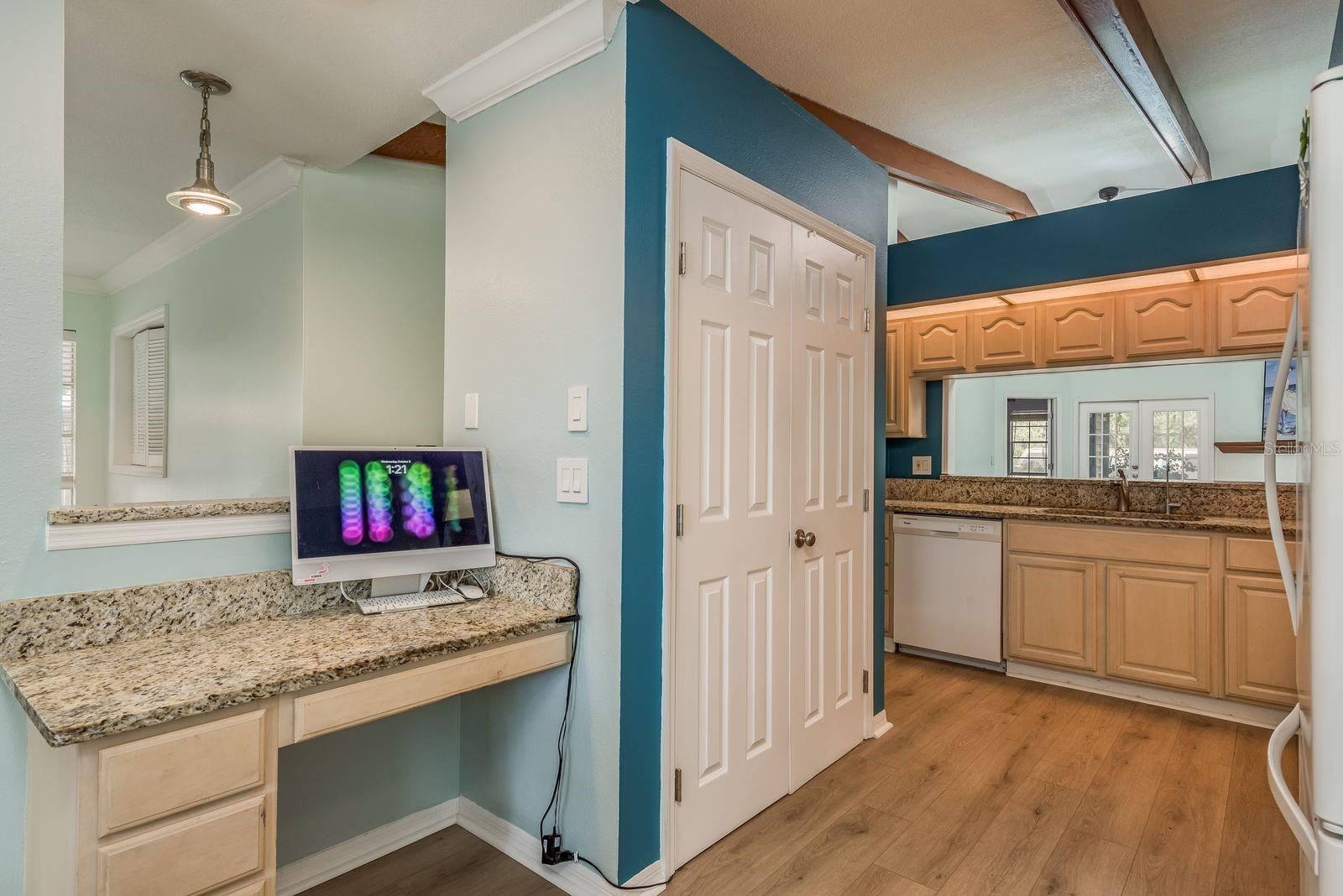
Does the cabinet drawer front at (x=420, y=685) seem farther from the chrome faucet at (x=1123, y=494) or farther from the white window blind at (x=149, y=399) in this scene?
the white window blind at (x=149, y=399)

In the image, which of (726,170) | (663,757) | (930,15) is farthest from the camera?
(930,15)

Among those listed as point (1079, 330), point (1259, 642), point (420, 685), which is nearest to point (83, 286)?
point (420, 685)

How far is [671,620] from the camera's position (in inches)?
79.3

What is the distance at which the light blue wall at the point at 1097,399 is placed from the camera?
3.78 meters

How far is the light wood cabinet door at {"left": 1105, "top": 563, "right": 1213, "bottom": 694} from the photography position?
3.26m

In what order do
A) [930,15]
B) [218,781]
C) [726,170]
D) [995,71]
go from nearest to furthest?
[218,781]
[726,170]
[930,15]
[995,71]

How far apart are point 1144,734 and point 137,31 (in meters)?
4.46

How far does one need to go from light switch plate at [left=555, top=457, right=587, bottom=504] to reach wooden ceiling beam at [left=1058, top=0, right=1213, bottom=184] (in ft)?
6.69

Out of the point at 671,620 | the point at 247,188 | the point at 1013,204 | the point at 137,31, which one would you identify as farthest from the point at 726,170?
the point at 1013,204

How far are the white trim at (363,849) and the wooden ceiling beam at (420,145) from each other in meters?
2.41

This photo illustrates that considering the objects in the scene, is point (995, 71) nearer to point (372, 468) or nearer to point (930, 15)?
point (930, 15)

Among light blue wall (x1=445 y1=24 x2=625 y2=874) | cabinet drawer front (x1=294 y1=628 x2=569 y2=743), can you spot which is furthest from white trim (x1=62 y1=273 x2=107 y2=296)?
cabinet drawer front (x1=294 y1=628 x2=569 y2=743)

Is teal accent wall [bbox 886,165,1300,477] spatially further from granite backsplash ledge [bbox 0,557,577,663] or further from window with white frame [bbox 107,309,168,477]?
window with white frame [bbox 107,309,168,477]

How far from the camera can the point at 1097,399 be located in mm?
4062
